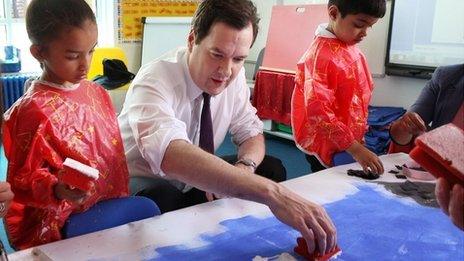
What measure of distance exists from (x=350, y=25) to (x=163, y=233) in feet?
3.60

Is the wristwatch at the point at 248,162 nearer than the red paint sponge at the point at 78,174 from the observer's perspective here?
No

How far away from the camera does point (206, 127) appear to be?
1.42 metres

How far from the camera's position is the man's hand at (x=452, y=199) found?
1.45ft

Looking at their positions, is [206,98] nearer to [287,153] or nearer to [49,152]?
[49,152]

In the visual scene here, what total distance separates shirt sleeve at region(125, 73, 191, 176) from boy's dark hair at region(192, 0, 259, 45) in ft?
0.61

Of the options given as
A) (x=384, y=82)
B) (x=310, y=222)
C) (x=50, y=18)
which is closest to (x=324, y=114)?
(x=310, y=222)

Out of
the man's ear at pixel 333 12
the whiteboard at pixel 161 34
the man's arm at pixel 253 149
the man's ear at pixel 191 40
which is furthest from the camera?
the whiteboard at pixel 161 34

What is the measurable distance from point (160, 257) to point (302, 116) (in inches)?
40.9

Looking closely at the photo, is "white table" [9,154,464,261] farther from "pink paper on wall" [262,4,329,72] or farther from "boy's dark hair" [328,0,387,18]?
"pink paper on wall" [262,4,329,72]

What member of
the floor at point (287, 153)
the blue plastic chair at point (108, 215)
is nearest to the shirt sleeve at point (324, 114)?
the blue plastic chair at point (108, 215)

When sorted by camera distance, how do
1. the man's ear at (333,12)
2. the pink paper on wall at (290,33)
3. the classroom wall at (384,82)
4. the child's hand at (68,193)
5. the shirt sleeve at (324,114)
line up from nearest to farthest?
the child's hand at (68,193) < the shirt sleeve at (324,114) < the man's ear at (333,12) < the classroom wall at (384,82) < the pink paper on wall at (290,33)

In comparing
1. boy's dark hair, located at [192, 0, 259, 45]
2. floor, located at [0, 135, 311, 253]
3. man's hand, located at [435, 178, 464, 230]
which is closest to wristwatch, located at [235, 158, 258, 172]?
boy's dark hair, located at [192, 0, 259, 45]

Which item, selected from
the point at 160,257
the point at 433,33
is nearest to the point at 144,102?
the point at 160,257

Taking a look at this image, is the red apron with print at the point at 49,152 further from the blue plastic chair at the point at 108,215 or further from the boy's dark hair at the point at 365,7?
the boy's dark hair at the point at 365,7
